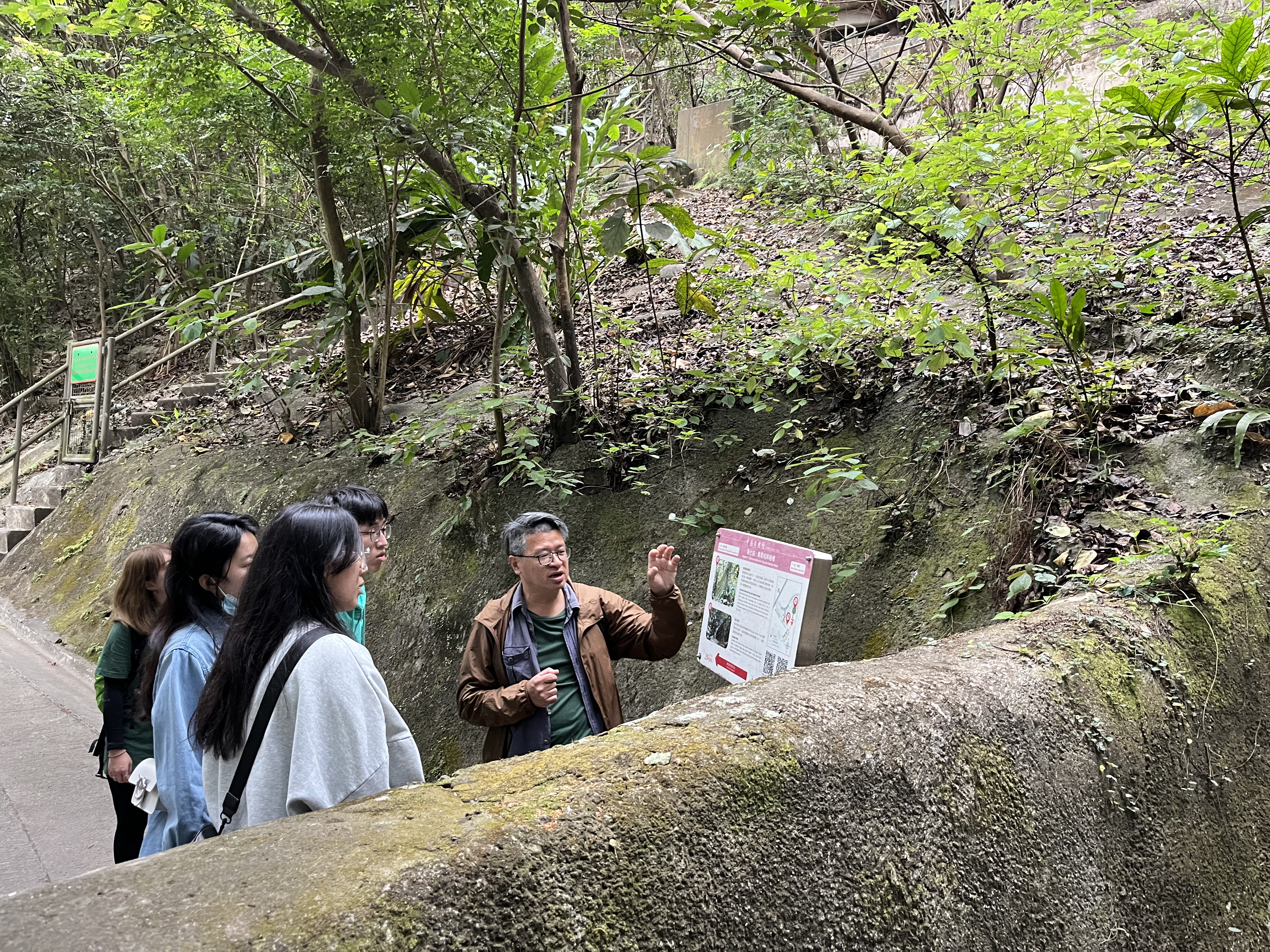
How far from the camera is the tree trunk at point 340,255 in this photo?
5.95 m

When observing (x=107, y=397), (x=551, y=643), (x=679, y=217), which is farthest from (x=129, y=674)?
(x=107, y=397)

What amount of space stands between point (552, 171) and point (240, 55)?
7.70 feet

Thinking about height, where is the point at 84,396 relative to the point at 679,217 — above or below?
below

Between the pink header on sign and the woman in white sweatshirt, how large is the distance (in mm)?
1297

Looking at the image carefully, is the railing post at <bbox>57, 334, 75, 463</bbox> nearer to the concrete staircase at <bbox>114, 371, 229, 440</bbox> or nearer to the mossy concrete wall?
the concrete staircase at <bbox>114, 371, 229, 440</bbox>

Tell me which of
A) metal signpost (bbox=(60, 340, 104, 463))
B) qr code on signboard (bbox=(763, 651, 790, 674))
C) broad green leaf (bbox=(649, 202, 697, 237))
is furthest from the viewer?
metal signpost (bbox=(60, 340, 104, 463))

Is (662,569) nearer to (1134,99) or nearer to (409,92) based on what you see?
(1134,99)

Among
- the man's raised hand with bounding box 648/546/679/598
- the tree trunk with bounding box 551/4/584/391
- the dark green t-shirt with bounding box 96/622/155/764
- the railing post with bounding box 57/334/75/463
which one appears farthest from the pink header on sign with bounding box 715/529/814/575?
the railing post with bounding box 57/334/75/463

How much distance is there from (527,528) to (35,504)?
10.2 m

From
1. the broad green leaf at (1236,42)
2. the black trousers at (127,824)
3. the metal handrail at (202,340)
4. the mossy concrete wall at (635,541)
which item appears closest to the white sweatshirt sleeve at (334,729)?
the black trousers at (127,824)

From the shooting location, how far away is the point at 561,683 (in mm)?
3035

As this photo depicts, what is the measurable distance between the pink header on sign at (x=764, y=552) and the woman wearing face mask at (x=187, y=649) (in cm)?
160

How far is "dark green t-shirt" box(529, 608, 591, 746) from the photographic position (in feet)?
9.77

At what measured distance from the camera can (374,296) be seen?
684 cm
